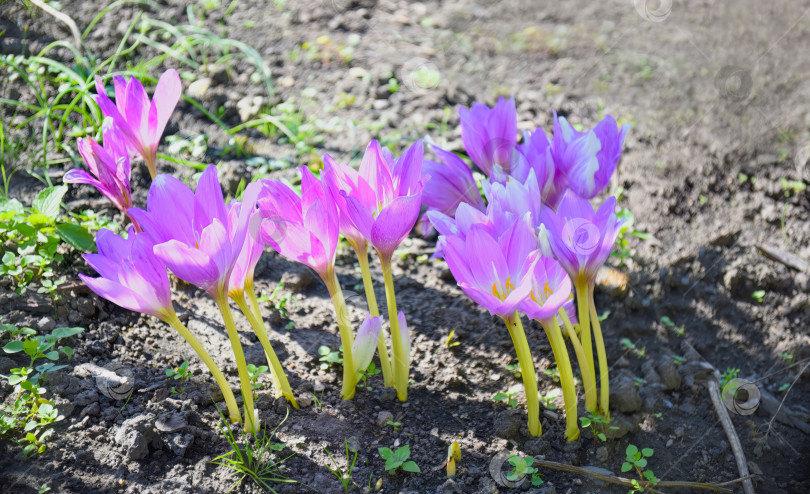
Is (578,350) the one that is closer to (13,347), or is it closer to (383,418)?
(383,418)

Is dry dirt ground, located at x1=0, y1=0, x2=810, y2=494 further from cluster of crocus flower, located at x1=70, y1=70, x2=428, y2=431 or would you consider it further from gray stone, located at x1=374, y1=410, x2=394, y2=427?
cluster of crocus flower, located at x1=70, y1=70, x2=428, y2=431

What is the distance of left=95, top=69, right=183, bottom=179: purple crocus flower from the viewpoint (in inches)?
68.4

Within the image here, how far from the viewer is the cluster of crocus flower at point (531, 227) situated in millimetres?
1417

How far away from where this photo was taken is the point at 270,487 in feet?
Answer: 4.99

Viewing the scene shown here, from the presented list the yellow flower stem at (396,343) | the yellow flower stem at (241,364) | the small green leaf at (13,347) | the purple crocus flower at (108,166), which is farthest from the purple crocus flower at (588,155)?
the small green leaf at (13,347)

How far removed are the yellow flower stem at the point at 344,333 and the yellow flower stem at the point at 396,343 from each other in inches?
4.4

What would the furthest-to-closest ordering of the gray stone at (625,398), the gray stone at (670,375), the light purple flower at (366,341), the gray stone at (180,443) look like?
1. the gray stone at (670,375)
2. the gray stone at (625,398)
3. the light purple flower at (366,341)
4. the gray stone at (180,443)

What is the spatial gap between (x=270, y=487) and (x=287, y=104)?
78.1 inches

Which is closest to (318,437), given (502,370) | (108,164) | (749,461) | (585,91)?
(502,370)

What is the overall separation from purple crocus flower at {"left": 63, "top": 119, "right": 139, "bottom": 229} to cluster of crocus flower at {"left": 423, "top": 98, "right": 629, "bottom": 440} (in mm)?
787

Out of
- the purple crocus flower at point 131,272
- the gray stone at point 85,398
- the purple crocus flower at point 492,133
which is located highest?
the purple crocus flower at point 492,133

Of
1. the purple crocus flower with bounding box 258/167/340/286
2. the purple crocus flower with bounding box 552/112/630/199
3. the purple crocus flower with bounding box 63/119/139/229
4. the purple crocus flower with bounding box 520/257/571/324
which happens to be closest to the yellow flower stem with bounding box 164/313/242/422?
the purple crocus flower with bounding box 258/167/340/286

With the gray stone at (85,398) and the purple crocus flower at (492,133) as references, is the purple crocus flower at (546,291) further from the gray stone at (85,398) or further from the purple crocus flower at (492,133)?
the gray stone at (85,398)

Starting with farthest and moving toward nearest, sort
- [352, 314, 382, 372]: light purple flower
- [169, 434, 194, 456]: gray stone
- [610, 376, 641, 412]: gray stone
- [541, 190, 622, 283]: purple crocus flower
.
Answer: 1. [610, 376, 641, 412]: gray stone
2. [352, 314, 382, 372]: light purple flower
3. [169, 434, 194, 456]: gray stone
4. [541, 190, 622, 283]: purple crocus flower
